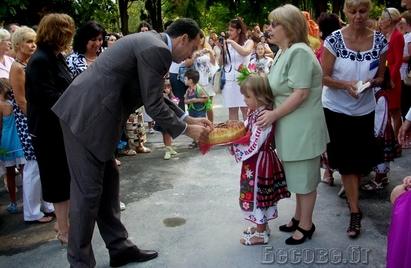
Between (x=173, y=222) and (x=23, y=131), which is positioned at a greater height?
(x=23, y=131)

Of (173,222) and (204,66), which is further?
(204,66)

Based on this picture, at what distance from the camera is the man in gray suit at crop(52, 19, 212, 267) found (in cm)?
270

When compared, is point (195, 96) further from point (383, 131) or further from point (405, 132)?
point (405, 132)

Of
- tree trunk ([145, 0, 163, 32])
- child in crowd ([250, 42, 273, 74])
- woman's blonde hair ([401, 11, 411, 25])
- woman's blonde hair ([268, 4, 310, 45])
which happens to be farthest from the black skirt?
tree trunk ([145, 0, 163, 32])

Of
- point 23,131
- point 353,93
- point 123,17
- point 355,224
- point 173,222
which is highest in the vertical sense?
point 123,17

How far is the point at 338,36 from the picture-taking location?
11.7ft

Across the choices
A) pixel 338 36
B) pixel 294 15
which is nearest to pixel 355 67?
pixel 338 36

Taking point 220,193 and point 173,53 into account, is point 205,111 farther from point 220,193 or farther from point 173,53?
point 173,53

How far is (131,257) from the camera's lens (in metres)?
3.27

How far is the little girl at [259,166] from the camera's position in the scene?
10.6 feet

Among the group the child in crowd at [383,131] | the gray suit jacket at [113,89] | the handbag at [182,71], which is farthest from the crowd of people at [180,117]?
the handbag at [182,71]

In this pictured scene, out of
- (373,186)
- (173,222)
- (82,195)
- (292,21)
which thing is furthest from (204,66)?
(82,195)

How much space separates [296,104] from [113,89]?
1.34 metres

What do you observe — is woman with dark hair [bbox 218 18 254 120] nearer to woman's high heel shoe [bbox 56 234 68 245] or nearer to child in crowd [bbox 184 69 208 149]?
child in crowd [bbox 184 69 208 149]
